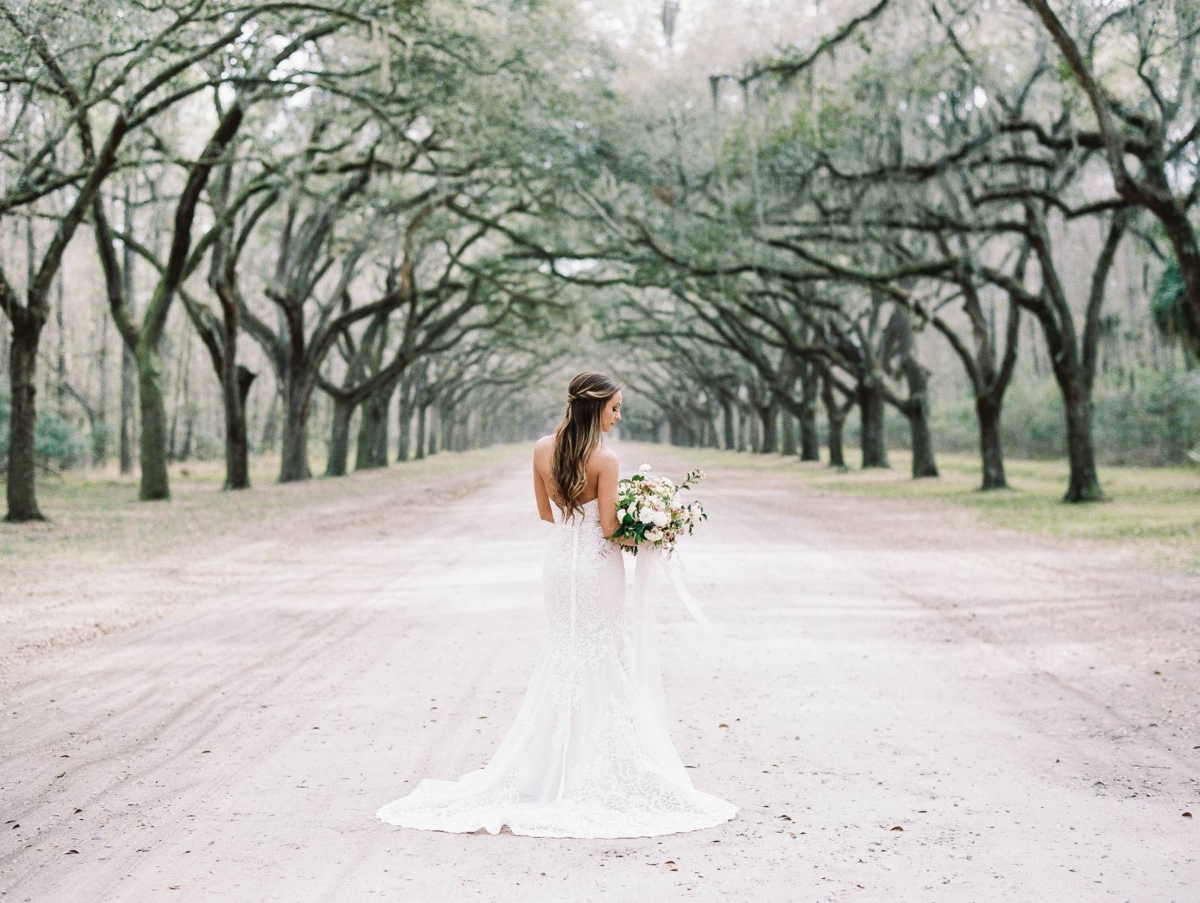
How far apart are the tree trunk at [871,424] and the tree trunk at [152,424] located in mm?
18421

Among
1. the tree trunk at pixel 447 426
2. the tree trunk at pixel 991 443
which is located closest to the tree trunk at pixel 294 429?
the tree trunk at pixel 991 443

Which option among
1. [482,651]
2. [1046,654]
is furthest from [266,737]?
[1046,654]

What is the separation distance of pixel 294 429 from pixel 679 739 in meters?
24.9

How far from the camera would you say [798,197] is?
22.2m

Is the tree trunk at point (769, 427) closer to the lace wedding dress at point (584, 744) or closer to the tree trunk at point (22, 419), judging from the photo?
the tree trunk at point (22, 419)

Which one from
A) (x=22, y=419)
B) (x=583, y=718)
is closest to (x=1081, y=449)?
(x=22, y=419)

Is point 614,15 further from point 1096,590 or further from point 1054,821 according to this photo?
point 1054,821

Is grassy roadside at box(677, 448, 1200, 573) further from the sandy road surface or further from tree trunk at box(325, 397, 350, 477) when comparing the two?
tree trunk at box(325, 397, 350, 477)

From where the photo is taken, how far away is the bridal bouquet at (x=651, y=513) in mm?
4977

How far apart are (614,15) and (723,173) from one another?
386 centimetres

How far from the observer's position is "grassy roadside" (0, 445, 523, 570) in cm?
1412

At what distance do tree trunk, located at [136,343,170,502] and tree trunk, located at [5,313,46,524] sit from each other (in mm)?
4054

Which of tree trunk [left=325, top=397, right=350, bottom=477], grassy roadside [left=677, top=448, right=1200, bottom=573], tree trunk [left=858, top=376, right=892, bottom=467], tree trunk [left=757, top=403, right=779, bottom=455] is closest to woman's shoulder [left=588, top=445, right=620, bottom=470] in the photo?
grassy roadside [left=677, top=448, right=1200, bottom=573]

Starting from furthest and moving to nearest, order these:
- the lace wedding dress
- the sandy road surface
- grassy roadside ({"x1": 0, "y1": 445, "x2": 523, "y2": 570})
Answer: grassy roadside ({"x1": 0, "y1": 445, "x2": 523, "y2": 570})
the lace wedding dress
the sandy road surface
